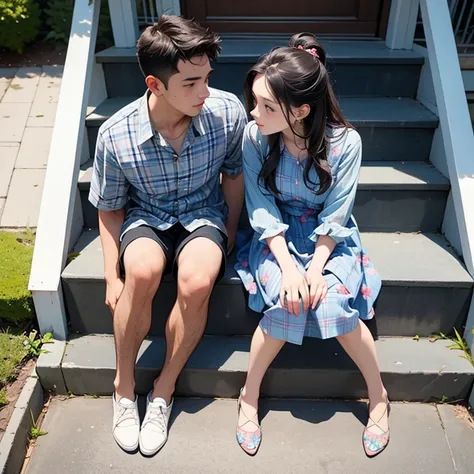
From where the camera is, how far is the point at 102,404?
2072mm

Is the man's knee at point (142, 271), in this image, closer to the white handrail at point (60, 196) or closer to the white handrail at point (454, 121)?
the white handrail at point (60, 196)

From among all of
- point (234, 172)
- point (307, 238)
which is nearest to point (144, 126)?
point (234, 172)

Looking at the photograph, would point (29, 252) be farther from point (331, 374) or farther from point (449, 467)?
point (449, 467)

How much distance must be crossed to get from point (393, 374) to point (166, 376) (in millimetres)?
880

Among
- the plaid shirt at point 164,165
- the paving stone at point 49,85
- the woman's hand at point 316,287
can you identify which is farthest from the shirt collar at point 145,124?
the paving stone at point 49,85

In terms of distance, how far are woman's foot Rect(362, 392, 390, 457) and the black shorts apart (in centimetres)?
77

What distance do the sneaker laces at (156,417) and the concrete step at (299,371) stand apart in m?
0.14

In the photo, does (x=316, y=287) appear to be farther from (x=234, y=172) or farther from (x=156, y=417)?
(x=156, y=417)

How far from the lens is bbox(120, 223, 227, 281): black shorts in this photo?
190cm

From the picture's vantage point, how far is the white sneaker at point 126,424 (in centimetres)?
187

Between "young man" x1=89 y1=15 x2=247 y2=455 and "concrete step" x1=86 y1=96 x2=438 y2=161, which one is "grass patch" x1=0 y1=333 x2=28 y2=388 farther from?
"concrete step" x1=86 y1=96 x2=438 y2=161

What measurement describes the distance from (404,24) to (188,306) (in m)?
2.27

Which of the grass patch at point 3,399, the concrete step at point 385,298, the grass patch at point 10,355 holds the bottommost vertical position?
the grass patch at point 3,399

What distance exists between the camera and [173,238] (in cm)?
199
